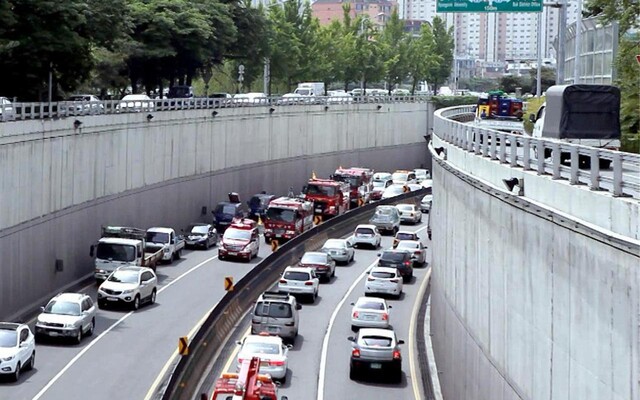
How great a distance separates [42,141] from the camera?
45500 mm

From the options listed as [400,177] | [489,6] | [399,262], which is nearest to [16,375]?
[489,6]

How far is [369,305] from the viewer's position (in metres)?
42.7

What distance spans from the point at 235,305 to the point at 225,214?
23553mm

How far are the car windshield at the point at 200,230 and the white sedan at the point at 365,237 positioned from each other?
7.53 m

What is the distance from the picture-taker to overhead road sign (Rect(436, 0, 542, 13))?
43.3 m

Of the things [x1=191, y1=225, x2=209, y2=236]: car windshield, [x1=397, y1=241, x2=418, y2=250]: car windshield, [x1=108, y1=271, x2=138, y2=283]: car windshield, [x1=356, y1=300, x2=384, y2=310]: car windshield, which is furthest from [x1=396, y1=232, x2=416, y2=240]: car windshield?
[x1=108, y1=271, x2=138, y2=283]: car windshield

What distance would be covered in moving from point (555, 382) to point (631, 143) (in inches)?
649

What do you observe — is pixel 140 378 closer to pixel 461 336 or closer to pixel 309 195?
pixel 461 336

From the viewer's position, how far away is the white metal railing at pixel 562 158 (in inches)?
674

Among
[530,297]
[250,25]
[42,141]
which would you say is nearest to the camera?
[530,297]

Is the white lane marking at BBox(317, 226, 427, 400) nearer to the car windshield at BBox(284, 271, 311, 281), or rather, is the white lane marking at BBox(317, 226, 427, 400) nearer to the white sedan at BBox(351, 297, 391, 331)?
the white sedan at BBox(351, 297, 391, 331)

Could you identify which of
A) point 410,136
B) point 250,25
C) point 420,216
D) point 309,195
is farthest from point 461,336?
point 410,136

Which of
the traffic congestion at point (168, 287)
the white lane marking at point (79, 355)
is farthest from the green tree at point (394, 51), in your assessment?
the white lane marking at point (79, 355)

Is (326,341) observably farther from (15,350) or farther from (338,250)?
(338,250)
